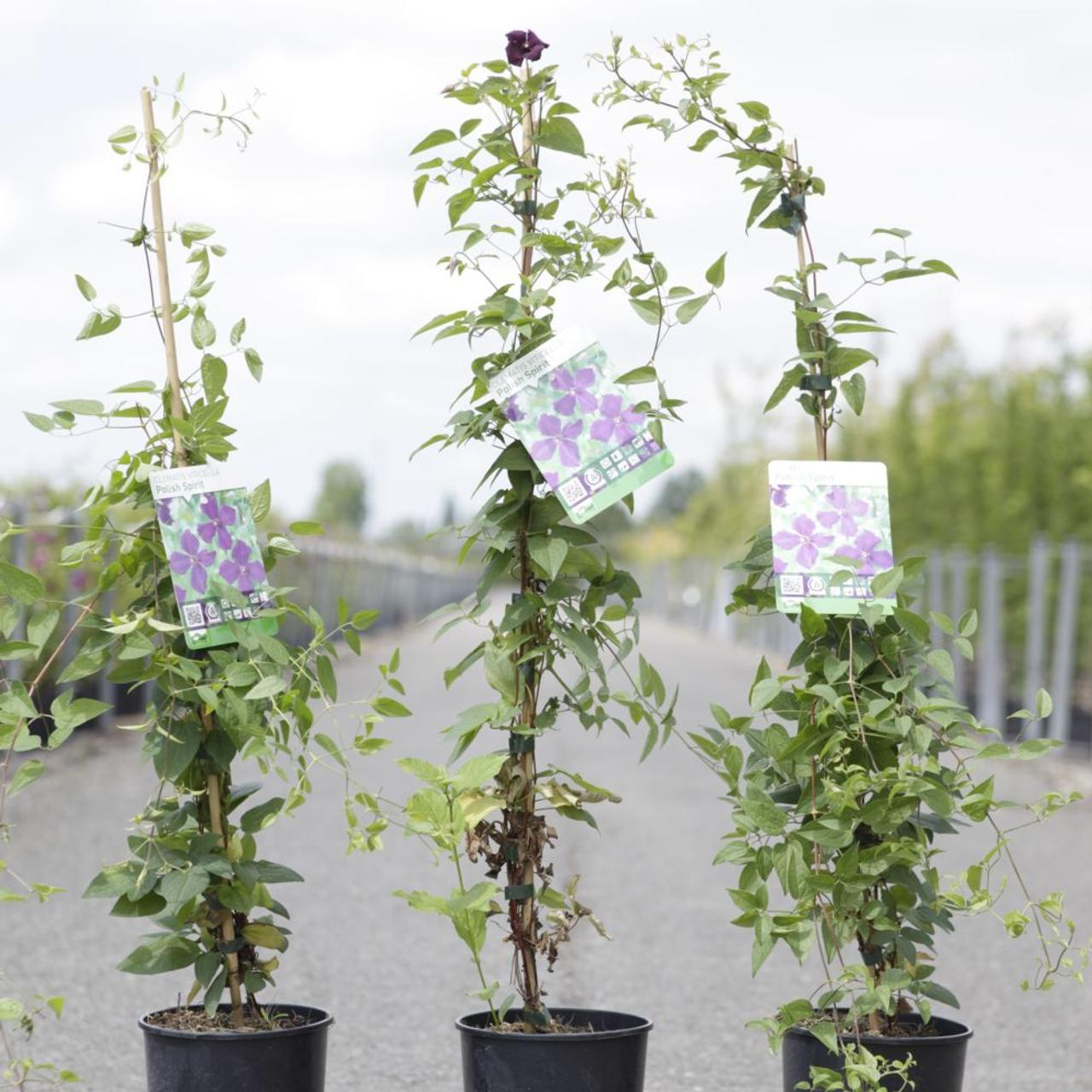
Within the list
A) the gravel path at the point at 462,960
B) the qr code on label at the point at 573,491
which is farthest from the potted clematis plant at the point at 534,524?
the gravel path at the point at 462,960

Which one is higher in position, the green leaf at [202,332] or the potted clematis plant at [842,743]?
the green leaf at [202,332]

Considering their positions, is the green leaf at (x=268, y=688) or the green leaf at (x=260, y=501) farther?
the green leaf at (x=260, y=501)

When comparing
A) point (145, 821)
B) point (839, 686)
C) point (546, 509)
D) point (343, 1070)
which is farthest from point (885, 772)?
point (343, 1070)

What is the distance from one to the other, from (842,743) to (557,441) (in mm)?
630

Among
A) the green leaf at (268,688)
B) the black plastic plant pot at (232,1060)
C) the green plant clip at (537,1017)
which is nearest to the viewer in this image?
the green leaf at (268,688)

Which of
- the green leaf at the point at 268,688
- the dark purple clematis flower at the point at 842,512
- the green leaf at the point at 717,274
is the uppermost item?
the green leaf at the point at 717,274

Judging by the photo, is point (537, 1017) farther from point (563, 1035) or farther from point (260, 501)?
point (260, 501)

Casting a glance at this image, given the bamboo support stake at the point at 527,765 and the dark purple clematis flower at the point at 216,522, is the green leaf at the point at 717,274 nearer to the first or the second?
the bamboo support stake at the point at 527,765

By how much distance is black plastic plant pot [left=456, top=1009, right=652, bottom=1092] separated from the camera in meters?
2.56

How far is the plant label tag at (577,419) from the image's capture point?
2.59m

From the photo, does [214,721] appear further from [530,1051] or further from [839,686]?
[839,686]

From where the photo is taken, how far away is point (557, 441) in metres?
2.61

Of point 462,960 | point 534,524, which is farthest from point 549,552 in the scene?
point 462,960

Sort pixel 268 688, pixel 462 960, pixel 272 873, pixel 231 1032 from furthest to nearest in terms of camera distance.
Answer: pixel 462 960, pixel 272 873, pixel 231 1032, pixel 268 688
